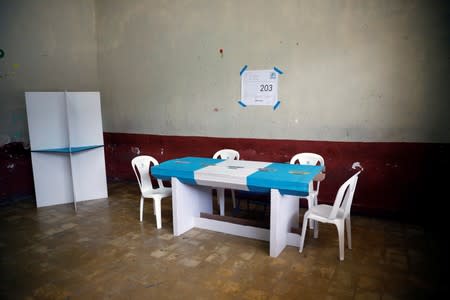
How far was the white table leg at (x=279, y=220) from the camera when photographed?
329 cm

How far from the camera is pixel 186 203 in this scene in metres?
4.04

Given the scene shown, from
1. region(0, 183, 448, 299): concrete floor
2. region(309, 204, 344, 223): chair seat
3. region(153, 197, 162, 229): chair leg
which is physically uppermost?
region(309, 204, 344, 223): chair seat

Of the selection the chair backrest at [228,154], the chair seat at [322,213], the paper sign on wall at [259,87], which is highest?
the paper sign on wall at [259,87]

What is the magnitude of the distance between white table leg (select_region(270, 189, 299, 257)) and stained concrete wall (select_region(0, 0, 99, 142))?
4933 mm

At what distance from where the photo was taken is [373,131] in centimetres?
439

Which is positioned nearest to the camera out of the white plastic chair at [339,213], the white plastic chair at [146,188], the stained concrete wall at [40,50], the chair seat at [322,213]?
the white plastic chair at [339,213]

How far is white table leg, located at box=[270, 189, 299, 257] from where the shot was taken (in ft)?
10.8

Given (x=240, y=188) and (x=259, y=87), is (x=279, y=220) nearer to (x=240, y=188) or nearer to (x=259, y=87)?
(x=240, y=188)

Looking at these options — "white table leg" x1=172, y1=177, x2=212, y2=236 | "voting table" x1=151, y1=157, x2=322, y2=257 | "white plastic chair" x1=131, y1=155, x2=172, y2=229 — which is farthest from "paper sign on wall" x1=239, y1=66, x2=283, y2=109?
"white plastic chair" x1=131, y1=155, x2=172, y2=229

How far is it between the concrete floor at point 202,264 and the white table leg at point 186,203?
14cm

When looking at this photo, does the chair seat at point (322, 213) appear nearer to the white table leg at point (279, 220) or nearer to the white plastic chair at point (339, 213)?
the white plastic chair at point (339, 213)

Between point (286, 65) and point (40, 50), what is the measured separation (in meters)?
4.53

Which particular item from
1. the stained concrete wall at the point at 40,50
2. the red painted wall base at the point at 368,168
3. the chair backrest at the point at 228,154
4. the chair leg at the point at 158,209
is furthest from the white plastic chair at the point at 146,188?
the stained concrete wall at the point at 40,50

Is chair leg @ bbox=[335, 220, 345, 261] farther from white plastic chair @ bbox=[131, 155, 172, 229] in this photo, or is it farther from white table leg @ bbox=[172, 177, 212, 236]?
white plastic chair @ bbox=[131, 155, 172, 229]
